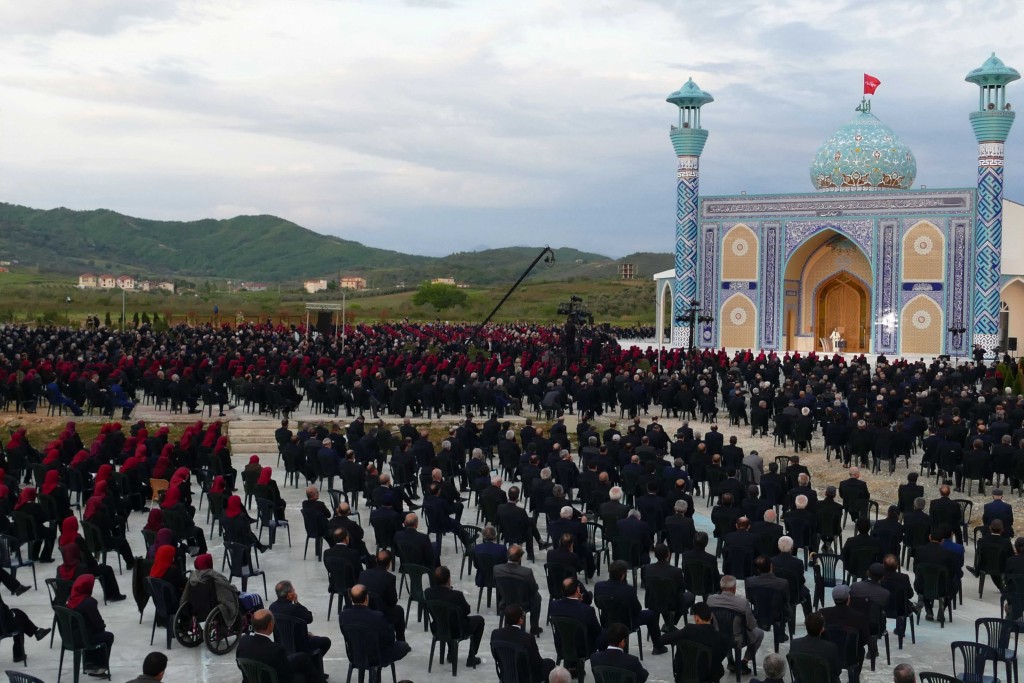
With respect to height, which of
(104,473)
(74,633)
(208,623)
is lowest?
(208,623)

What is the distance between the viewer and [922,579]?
34.4ft

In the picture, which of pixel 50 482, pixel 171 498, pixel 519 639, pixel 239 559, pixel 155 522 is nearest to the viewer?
pixel 519 639

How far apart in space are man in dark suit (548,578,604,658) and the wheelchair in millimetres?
2657

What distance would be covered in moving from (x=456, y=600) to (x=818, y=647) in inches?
113

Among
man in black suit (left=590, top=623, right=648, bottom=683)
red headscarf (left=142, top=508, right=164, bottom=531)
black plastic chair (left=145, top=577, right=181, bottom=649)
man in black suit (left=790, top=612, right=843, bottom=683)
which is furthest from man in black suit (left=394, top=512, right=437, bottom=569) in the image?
man in black suit (left=790, top=612, right=843, bottom=683)

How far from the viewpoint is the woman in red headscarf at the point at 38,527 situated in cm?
1194

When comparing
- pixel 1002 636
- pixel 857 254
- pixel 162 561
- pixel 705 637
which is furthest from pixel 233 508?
pixel 857 254

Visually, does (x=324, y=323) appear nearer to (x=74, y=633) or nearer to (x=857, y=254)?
(x=857, y=254)

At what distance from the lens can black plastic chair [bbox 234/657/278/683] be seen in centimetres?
723

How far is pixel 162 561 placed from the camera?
958 centimetres

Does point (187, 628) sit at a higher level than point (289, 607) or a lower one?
lower

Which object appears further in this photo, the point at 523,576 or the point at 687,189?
the point at 687,189

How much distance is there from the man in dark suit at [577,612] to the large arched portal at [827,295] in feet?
115

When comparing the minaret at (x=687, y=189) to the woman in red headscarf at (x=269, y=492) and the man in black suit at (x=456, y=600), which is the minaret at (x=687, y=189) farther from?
the man in black suit at (x=456, y=600)
